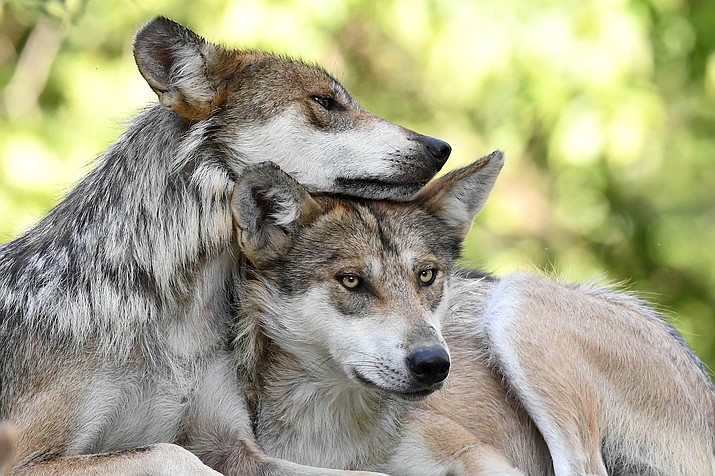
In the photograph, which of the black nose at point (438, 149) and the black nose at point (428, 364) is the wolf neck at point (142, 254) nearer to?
the black nose at point (438, 149)

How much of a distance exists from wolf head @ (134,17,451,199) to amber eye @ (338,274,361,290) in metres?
0.43

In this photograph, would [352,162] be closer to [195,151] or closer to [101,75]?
[195,151]

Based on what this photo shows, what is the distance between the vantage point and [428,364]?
5125 mm

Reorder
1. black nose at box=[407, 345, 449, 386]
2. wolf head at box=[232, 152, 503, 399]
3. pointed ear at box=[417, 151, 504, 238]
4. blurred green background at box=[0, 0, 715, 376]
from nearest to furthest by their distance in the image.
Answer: black nose at box=[407, 345, 449, 386], wolf head at box=[232, 152, 503, 399], pointed ear at box=[417, 151, 504, 238], blurred green background at box=[0, 0, 715, 376]

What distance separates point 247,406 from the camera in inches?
229

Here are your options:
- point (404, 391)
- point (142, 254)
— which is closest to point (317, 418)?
point (404, 391)

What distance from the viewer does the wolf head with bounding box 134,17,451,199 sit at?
5.52m

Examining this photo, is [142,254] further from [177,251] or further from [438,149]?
[438,149]

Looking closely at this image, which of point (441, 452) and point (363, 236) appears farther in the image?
point (441, 452)

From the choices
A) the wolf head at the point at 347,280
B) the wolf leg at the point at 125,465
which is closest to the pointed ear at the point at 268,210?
the wolf head at the point at 347,280

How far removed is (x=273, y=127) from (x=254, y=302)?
897 millimetres

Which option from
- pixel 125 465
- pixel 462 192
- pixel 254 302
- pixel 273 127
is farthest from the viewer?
pixel 462 192

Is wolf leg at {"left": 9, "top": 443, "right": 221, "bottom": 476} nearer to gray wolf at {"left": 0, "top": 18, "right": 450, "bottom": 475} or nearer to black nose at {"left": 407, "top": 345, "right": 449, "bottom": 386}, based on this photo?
gray wolf at {"left": 0, "top": 18, "right": 450, "bottom": 475}

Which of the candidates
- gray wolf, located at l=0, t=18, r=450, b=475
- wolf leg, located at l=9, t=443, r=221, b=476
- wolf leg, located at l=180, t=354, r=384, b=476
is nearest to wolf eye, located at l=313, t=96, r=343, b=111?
gray wolf, located at l=0, t=18, r=450, b=475
